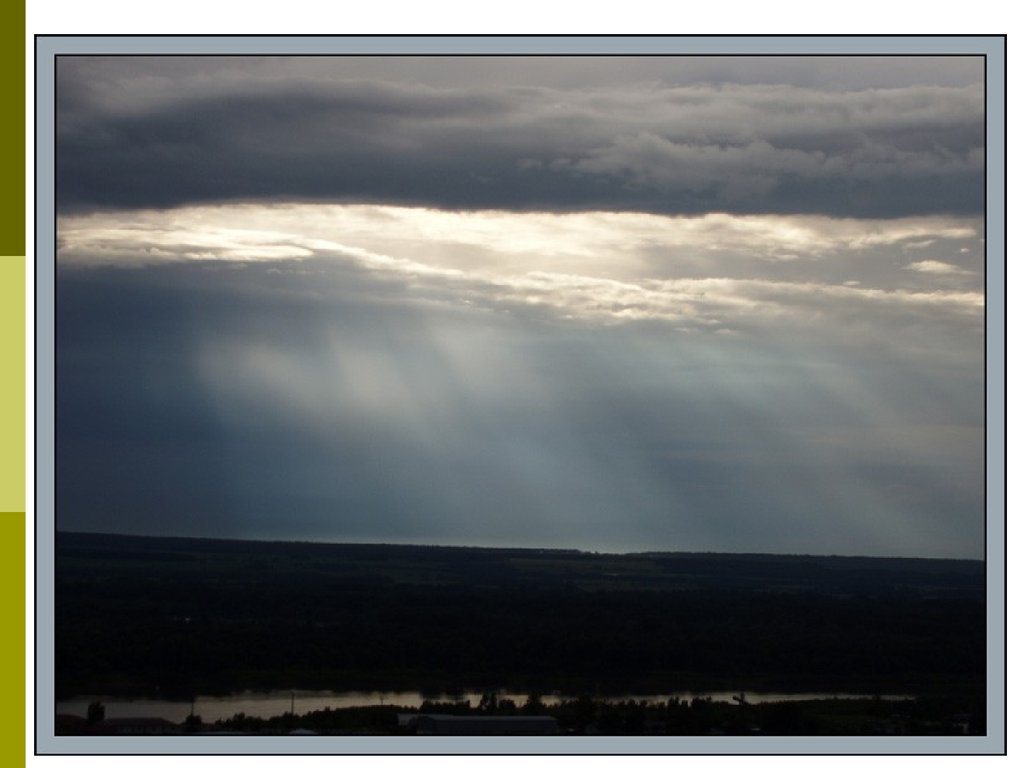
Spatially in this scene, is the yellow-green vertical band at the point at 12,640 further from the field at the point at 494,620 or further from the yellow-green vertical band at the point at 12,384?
the field at the point at 494,620

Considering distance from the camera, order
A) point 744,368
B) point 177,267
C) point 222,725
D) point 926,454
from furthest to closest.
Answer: point 177,267, point 744,368, point 926,454, point 222,725

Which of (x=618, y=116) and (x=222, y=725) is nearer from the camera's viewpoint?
(x=222, y=725)

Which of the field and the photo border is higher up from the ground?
the photo border

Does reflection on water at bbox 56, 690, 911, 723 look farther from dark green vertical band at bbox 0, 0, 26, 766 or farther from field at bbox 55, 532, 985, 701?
dark green vertical band at bbox 0, 0, 26, 766

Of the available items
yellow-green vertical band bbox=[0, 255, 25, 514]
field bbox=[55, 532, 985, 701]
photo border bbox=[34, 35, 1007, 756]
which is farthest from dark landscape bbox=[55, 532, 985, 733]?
yellow-green vertical band bbox=[0, 255, 25, 514]

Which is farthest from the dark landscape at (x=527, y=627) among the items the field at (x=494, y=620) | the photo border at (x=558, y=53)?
the photo border at (x=558, y=53)
